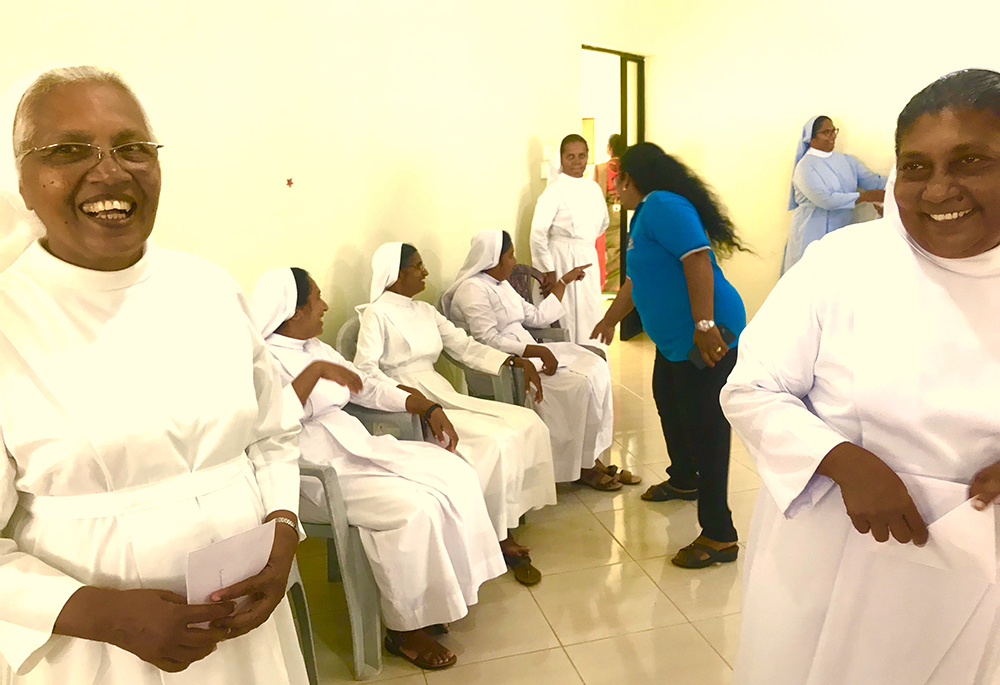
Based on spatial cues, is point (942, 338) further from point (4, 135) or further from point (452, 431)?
point (452, 431)

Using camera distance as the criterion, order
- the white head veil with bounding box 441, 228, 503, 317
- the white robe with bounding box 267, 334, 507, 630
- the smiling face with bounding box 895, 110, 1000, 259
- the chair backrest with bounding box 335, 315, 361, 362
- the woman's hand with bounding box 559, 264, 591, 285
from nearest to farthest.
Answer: the smiling face with bounding box 895, 110, 1000, 259
the white robe with bounding box 267, 334, 507, 630
the chair backrest with bounding box 335, 315, 361, 362
the white head veil with bounding box 441, 228, 503, 317
the woman's hand with bounding box 559, 264, 591, 285

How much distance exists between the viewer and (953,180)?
4.13 ft

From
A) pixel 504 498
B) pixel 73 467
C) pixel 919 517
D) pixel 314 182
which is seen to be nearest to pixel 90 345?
pixel 73 467

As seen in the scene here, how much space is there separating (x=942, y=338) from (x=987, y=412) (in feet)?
0.46

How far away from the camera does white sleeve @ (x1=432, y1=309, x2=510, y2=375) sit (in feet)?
12.4

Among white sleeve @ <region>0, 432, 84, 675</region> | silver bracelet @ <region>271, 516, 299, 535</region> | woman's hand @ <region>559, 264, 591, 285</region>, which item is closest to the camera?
white sleeve @ <region>0, 432, 84, 675</region>

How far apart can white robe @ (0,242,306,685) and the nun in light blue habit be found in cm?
574

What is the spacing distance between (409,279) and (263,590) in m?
2.33

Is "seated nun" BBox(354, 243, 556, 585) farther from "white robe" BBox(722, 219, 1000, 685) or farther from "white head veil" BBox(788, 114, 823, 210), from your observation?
"white head veil" BBox(788, 114, 823, 210)

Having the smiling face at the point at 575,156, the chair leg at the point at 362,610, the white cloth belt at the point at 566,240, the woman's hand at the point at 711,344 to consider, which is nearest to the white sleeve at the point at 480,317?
the woman's hand at the point at 711,344

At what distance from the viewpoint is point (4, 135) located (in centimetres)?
117

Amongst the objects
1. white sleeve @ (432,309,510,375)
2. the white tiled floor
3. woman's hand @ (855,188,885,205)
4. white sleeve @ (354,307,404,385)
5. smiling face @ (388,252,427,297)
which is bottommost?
the white tiled floor

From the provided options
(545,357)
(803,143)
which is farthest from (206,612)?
(803,143)

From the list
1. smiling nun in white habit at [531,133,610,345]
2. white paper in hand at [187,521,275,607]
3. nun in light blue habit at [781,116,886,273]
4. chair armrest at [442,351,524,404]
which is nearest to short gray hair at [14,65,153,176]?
white paper in hand at [187,521,275,607]
